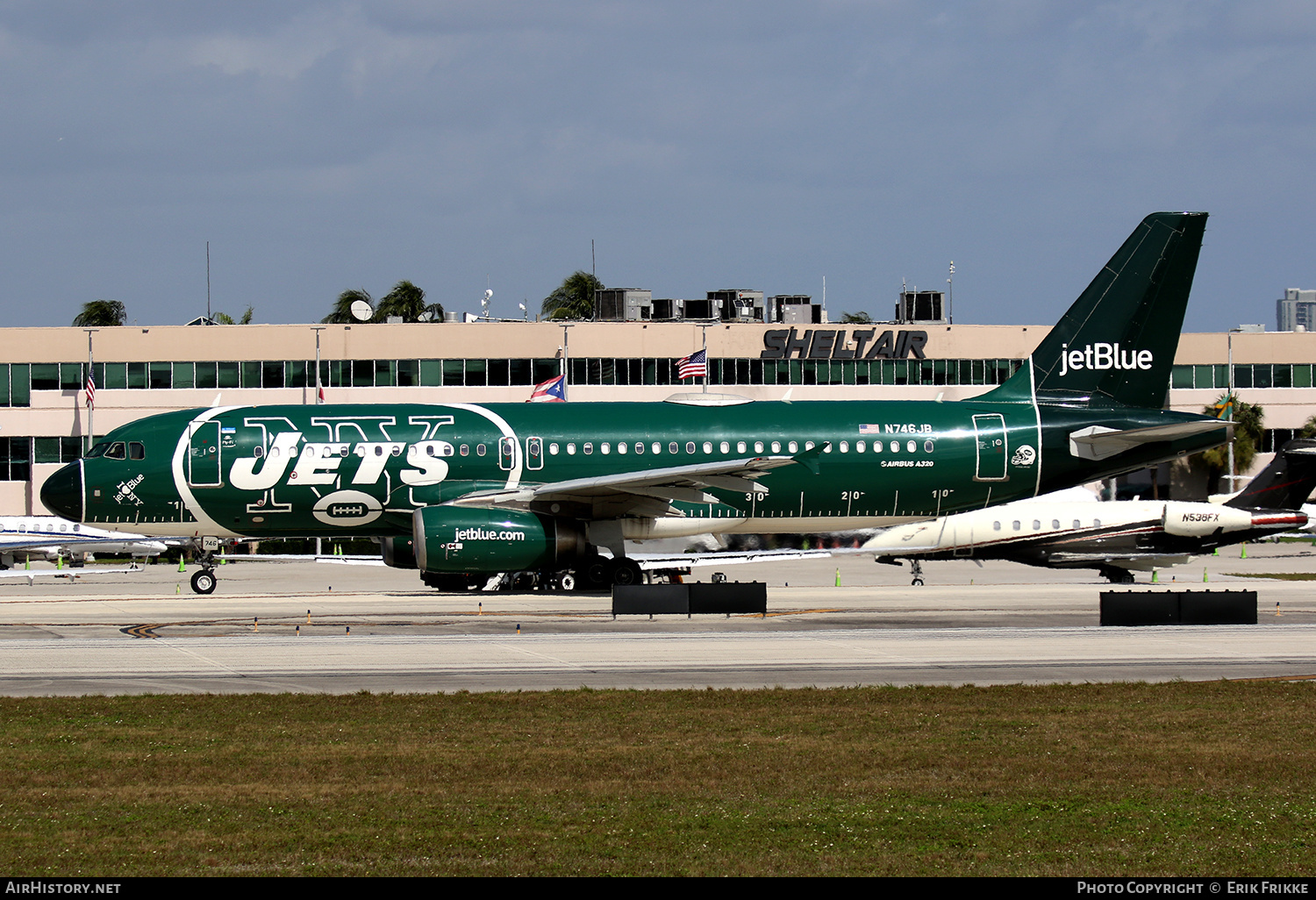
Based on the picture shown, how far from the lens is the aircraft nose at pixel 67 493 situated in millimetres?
34219

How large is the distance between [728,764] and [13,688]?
12.2 m

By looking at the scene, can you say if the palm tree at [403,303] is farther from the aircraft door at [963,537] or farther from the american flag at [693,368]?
the aircraft door at [963,537]

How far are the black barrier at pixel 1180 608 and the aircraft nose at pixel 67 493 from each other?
25.9 m

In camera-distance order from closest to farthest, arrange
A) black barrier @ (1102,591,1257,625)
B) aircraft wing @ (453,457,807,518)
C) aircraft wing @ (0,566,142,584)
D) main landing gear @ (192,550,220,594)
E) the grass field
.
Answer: the grass field, black barrier @ (1102,591,1257,625), aircraft wing @ (453,457,807,518), main landing gear @ (192,550,220,594), aircraft wing @ (0,566,142,584)

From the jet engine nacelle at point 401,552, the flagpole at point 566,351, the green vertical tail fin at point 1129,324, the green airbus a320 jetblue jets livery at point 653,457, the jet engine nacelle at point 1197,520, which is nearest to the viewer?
the green airbus a320 jetblue jets livery at point 653,457

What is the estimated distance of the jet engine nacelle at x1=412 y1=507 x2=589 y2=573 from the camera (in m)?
31.5

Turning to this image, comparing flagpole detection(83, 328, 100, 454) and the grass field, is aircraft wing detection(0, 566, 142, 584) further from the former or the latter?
the grass field

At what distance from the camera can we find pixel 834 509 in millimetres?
36406

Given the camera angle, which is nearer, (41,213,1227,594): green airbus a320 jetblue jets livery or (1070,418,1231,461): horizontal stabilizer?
(41,213,1227,594): green airbus a320 jetblue jets livery

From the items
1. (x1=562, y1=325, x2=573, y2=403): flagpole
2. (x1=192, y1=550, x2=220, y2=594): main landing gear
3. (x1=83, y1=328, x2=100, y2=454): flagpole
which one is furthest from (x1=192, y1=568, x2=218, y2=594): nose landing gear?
(x1=562, y1=325, x2=573, y2=403): flagpole

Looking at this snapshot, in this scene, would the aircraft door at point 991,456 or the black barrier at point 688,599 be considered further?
the aircraft door at point 991,456

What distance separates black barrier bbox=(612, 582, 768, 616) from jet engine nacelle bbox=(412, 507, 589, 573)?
2.53 metres

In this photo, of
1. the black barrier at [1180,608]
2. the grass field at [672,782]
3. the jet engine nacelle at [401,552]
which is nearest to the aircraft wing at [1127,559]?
the black barrier at [1180,608]

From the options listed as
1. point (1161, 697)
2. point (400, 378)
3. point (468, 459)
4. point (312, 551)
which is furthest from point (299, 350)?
point (1161, 697)
